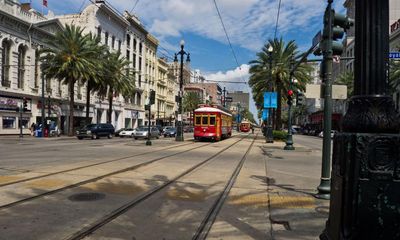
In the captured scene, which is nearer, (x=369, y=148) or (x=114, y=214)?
(x=369, y=148)

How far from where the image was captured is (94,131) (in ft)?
149

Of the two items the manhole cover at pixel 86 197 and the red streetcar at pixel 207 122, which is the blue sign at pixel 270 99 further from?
the manhole cover at pixel 86 197

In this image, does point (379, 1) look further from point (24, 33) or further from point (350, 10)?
point (350, 10)

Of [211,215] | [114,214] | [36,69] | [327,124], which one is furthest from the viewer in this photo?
[36,69]

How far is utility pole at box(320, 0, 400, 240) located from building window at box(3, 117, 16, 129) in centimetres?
4587

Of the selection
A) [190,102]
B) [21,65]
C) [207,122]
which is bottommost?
[207,122]

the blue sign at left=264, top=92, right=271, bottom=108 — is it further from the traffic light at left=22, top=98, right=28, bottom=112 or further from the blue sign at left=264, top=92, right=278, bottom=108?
the traffic light at left=22, top=98, right=28, bottom=112

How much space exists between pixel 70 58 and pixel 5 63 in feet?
21.6

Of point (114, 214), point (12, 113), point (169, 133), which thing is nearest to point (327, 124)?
point (114, 214)

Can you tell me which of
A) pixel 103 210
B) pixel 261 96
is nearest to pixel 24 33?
pixel 261 96

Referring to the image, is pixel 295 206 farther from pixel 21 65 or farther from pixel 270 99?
pixel 21 65

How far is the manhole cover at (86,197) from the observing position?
885cm

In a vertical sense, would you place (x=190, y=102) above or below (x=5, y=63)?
above

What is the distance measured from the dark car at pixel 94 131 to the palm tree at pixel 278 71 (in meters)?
17.8
